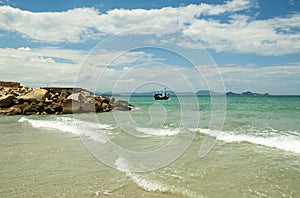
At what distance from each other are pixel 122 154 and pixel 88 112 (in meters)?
17.6

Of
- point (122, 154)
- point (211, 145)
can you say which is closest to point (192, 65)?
point (211, 145)

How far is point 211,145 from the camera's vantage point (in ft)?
30.0

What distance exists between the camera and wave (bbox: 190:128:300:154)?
891 cm

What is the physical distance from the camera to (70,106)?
82.1 feet

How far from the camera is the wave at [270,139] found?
8.91 m

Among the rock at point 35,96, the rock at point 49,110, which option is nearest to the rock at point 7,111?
the rock at point 35,96

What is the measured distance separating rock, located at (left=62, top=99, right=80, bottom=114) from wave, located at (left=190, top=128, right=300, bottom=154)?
1593 cm

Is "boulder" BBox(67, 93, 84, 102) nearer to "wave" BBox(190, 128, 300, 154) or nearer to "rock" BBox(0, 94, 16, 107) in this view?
"rock" BBox(0, 94, 16, 107)

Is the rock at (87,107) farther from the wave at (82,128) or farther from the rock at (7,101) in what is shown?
the wave at (82,128)

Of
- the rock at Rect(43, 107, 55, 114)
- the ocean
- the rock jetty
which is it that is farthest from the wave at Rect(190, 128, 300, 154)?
the rock at Rect(43, 107, 55, 114)

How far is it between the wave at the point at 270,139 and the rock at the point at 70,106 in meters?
15.9

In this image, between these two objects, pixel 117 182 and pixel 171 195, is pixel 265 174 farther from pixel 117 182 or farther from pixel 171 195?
pixel 117 182

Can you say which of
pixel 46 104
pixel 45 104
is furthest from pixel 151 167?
pixel 46 104

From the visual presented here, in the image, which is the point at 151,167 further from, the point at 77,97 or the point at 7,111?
the point at 7,111
